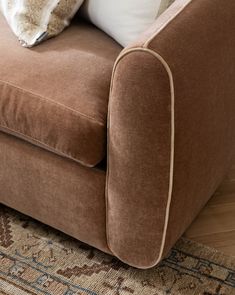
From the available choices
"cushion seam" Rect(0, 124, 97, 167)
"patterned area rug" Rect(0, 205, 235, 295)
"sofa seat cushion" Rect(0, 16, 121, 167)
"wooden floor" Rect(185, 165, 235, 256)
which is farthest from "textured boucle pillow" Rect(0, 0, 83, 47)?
"wooden floor" Rect(185, 165, 235, 256)

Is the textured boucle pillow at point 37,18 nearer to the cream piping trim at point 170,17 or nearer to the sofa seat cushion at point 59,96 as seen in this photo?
the sofa seat cushion at point 59,96

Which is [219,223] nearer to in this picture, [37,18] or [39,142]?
[39,142]

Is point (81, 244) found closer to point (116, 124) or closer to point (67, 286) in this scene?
point (67, 286)

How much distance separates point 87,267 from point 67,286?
0.08m

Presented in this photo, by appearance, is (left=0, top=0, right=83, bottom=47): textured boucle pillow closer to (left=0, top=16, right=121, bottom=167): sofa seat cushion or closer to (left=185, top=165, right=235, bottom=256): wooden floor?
(left=0, top=16, right=121, bottom=167): sofa seat cushion

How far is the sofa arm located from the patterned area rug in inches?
3.6

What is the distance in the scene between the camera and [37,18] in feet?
4.86

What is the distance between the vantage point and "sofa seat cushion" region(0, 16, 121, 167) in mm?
1229

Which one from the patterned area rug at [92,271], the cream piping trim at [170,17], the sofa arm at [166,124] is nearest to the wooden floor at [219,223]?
the patterned area rug at [92,271]

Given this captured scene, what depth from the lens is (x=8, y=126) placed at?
4.45ft

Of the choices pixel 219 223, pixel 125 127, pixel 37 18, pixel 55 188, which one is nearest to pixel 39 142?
pixel 55 188

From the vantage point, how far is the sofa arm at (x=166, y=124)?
110cm

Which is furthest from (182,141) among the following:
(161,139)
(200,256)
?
(200,256)

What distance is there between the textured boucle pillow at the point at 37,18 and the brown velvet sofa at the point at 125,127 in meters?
0.03
